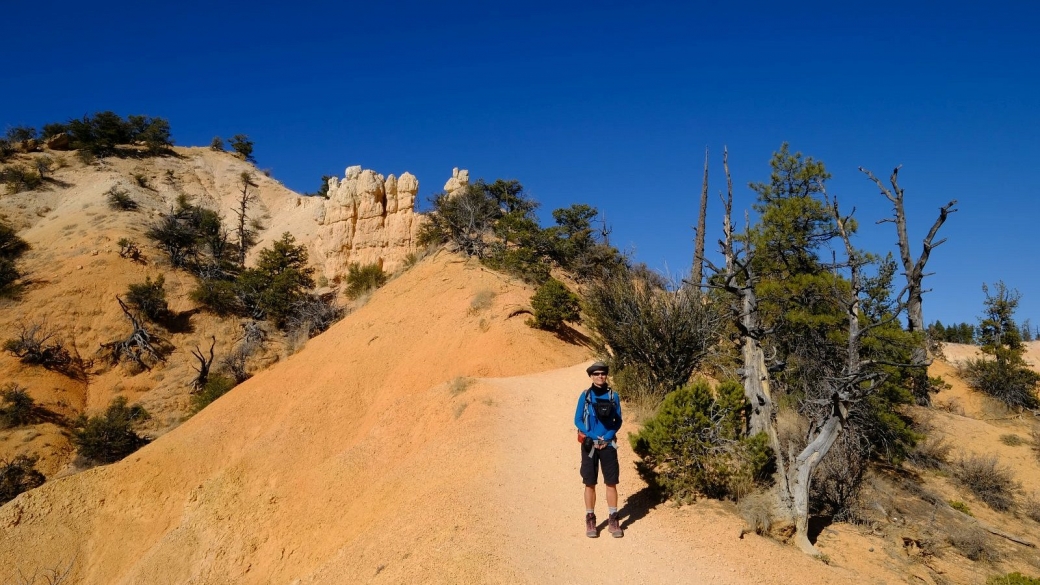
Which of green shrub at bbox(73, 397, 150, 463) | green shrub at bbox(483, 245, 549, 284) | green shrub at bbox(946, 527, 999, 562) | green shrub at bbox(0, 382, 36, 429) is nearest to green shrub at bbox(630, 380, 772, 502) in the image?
green shrub at bbox(946, 527, 999, 562)

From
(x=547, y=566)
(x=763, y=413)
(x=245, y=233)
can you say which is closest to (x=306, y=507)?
(x=547, y=566)

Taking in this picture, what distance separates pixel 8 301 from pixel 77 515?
18768 millimetres

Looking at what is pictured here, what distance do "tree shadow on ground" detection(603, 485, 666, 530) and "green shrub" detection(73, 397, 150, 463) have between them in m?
18.7

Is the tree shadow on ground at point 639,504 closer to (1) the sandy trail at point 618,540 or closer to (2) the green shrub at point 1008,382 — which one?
(1) the sandy trail at point 618,540

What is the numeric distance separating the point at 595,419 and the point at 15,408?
925 inches

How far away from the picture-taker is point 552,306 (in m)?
15.3

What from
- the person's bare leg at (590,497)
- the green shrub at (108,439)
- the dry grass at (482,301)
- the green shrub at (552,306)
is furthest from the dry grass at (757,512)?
the green shrub at (108,439)

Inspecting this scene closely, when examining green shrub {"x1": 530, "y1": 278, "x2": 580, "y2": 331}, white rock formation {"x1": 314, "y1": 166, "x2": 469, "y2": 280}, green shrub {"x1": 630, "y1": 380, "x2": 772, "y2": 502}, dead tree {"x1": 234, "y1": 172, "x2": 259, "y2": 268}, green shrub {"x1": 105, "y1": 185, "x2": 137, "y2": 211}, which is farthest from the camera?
dead tree {"x1": 234, "y1": 172, "x2": 259, "y2": 268}

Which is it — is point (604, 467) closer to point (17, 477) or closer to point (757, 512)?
point (757, 512)

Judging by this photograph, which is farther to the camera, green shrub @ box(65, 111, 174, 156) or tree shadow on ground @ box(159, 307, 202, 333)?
green shrub @ box(65, 111, 174, 156)

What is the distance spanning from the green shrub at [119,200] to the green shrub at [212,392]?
21.6 metres

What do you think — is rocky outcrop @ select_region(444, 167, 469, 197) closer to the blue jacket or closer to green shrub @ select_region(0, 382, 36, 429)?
green shrub @ select_region(0, 382, 36, 429)

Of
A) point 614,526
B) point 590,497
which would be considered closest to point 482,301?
point 590,497

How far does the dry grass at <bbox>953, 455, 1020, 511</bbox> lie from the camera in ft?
33.7
